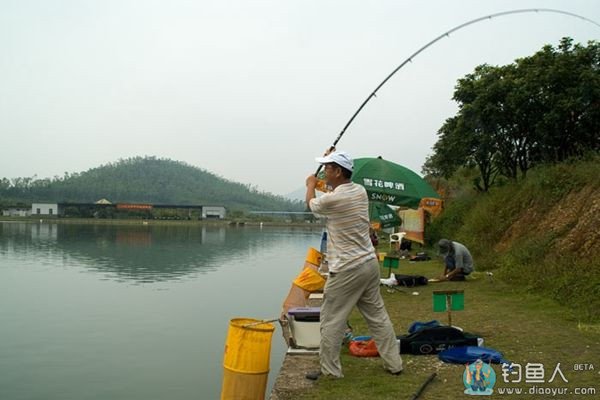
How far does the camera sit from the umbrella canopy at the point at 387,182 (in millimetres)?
8836

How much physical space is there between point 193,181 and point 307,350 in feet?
571

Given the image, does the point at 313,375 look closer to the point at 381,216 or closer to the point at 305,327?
the point at 305,327

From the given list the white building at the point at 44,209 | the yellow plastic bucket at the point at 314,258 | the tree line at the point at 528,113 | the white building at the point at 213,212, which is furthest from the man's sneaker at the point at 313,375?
the white building at the point at 213,212

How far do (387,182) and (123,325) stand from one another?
5.06 meters

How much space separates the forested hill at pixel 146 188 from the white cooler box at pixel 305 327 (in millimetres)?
120291

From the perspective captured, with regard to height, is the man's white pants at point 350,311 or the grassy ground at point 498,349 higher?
the man's white pants at point 350,311

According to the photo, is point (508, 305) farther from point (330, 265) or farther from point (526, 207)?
point (526, 207)

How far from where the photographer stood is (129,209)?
325ft

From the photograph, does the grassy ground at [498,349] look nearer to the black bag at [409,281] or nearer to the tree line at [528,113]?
the black bag at [409,281]

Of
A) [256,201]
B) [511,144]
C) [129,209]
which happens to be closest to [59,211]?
[129,209]

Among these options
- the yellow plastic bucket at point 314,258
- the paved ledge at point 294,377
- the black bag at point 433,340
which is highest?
the yellow plastic bucket at point 314,258

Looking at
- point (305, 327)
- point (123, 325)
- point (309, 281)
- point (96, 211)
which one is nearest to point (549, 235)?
point (309, 281)

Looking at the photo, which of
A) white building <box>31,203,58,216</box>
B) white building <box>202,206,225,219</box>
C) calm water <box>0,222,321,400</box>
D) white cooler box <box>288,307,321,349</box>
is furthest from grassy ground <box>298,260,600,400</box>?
white building <box>202,206,225,219</box>

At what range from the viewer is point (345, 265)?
4113 millimetres
